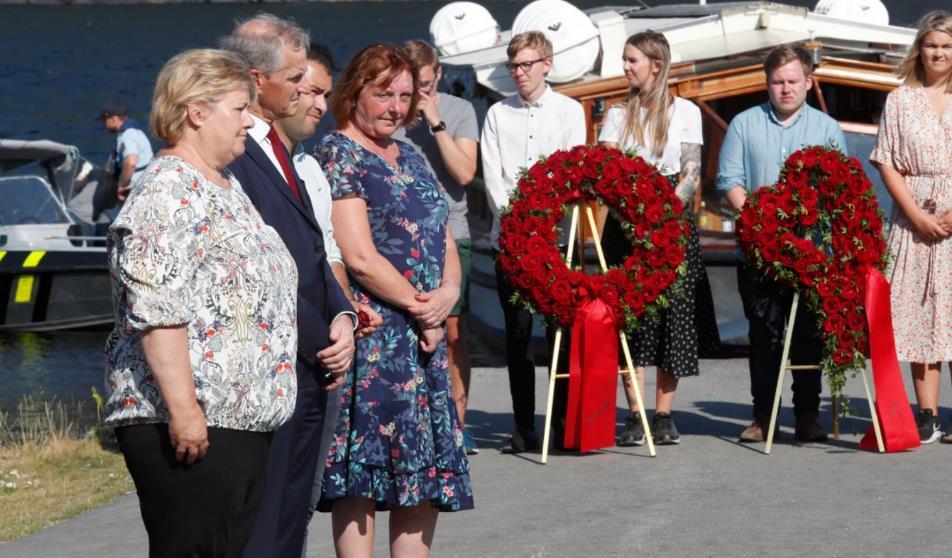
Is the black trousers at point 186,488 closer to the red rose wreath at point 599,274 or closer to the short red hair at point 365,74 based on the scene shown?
the short red hair at point 365,74

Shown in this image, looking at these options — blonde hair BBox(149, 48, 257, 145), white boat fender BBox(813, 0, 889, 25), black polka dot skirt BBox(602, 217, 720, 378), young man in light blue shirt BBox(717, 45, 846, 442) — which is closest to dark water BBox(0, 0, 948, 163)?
white boat fender BBox(813, 0, 889, 25)

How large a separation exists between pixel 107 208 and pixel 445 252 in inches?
523

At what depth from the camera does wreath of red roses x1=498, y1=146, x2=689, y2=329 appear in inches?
299

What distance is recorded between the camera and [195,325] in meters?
4.20

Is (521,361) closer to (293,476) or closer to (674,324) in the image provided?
(674,324)

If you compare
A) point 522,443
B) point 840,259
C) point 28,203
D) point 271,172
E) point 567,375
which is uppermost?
point 271,172

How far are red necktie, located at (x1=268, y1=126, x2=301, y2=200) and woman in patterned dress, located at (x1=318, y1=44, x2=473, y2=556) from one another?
0.45 m

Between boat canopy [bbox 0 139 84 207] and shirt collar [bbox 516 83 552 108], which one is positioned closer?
shirt collar [bbox 516 83 552 108]

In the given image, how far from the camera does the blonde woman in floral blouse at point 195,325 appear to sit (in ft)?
13.5

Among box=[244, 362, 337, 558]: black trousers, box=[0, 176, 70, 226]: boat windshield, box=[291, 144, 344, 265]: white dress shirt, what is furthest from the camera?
box=[0, 176, 70, 226]: boat windshield

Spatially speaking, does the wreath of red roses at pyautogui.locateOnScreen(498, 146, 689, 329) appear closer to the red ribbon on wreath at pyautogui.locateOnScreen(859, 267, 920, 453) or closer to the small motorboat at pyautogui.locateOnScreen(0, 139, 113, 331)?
the red ribbon on wreath at pyautogui.locateOnScreen(859, 267, 920, 453)

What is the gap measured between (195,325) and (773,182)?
4.33 metres

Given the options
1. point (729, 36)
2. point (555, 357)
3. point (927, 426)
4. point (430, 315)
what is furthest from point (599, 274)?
point (729, 36)

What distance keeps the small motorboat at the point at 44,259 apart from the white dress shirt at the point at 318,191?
39.5ft
